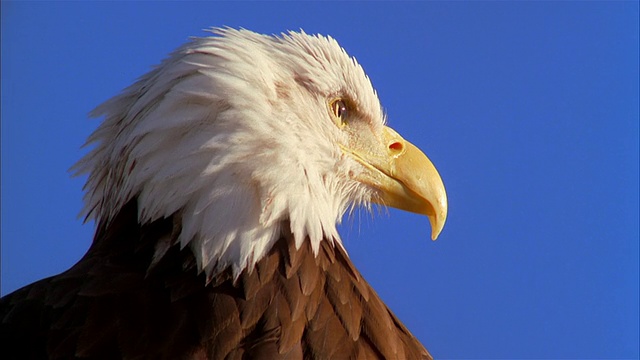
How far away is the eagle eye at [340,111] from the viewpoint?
11.5 feet

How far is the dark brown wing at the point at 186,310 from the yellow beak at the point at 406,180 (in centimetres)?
53

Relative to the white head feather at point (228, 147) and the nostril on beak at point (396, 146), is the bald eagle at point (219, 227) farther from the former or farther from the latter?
the nostril on beak at point (396, 146)

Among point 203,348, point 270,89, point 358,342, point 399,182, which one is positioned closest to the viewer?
point 203,348

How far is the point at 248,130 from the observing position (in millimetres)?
3068

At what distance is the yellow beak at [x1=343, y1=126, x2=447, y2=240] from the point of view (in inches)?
139

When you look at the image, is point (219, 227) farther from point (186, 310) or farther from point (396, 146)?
point (396, 146)

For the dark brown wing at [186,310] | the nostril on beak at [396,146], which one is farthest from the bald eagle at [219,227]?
the nostril on beak at [396,146]

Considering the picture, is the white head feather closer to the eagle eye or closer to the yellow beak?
the eagle eye

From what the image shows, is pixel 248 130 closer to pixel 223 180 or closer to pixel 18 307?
pixel 223 180

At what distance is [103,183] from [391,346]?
3.90 ft

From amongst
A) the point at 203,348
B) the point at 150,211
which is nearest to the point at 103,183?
the point at 150,211

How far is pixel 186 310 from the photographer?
280 cm

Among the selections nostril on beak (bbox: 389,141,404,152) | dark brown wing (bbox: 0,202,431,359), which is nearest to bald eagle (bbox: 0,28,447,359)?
dark brown wing (bbox: 0,202,431,359)

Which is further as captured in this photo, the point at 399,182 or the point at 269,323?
the point at 399,182
